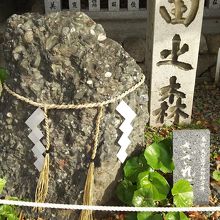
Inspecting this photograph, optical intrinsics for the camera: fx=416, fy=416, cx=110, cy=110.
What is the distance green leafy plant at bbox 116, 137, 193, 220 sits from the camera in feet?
10.7

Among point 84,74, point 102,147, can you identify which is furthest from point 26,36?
point 102,147

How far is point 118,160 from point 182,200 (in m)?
0.60

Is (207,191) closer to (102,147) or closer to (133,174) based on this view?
(133,174)

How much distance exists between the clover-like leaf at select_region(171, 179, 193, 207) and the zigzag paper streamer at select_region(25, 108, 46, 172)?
1.10m

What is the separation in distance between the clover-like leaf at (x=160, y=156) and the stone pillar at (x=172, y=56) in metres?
1.07

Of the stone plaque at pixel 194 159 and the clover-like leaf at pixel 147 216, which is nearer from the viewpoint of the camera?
the clover-like leaf at pixel 147 216

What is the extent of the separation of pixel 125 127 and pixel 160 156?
444mm

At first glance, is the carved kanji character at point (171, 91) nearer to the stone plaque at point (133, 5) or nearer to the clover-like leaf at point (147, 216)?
the stone plaque at point (133, 5)

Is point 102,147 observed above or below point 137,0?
below

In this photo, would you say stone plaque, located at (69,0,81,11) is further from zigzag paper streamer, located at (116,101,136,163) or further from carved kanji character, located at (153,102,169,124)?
zigzag paper streamer, located at (116,101,136,163)

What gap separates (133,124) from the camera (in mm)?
3389

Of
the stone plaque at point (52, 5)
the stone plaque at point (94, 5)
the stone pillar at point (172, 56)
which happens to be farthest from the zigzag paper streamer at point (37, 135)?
the stone plaque at point (94, 5)

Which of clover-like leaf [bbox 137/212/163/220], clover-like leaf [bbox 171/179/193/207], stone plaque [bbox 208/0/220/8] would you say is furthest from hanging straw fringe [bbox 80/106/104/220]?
stone plaque [bbox 208/0/220/8]

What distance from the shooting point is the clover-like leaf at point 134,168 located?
11.2ft
